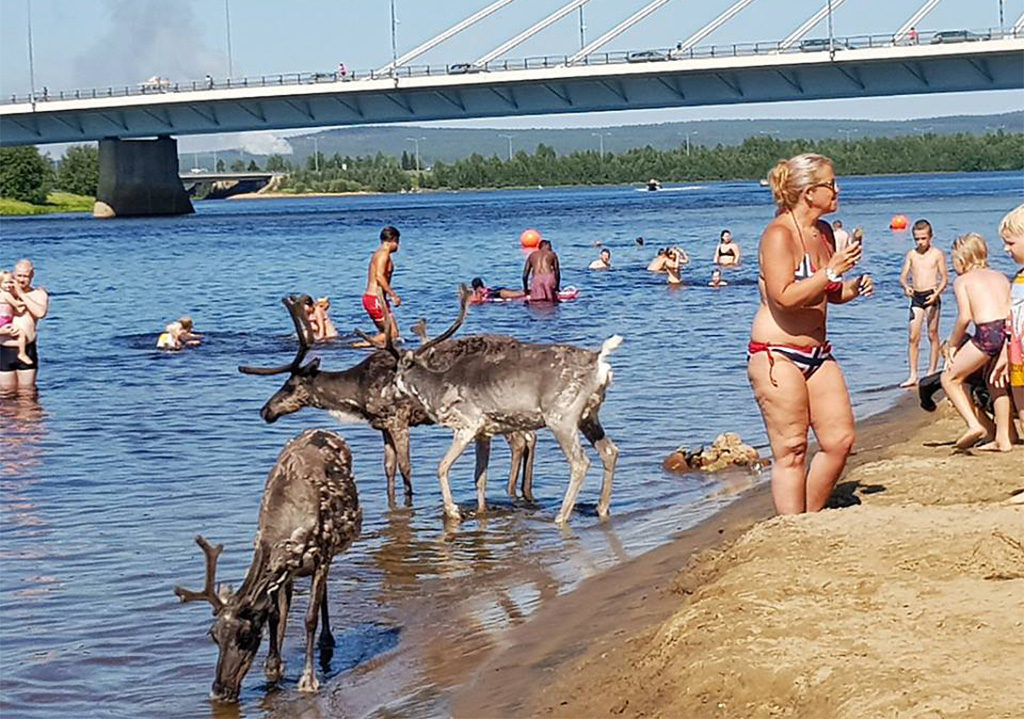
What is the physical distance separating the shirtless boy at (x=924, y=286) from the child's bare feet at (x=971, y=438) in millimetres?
6301

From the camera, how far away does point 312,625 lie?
8.38 metres

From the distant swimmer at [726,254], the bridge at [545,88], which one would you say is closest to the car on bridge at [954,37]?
the bridge at [545,88]

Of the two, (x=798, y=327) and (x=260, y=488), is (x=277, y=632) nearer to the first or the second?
(x=798, y=327)

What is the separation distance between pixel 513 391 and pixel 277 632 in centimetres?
372

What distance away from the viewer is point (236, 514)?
12.8 m

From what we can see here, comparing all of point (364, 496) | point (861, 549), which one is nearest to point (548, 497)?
point (364, 496)

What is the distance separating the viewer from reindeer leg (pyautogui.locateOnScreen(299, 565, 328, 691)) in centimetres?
831

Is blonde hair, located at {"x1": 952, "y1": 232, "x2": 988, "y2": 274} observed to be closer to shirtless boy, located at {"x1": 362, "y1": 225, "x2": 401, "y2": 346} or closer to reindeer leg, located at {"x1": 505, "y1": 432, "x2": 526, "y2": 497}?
reindeer leg, located at {"x1": 505, "y1": 432, "x2": 526, "y2": 497}

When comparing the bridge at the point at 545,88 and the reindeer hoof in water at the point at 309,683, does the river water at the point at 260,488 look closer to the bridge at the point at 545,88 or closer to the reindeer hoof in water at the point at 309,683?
the reindeer hoof in water at the point at 309,683

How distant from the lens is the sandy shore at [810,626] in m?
6.00

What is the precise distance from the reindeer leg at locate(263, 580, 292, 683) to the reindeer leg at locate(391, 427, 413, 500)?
4270mm

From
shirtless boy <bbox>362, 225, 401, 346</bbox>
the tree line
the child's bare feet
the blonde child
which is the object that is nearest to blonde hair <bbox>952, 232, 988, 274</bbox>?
the blonde child

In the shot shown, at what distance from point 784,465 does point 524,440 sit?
4662 millimetres

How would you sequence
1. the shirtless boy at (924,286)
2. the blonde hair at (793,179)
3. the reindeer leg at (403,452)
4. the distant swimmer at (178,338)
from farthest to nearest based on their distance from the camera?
the distant swimmer at (178,338) → the shirtless boy at (924,286) → the reindeer leg at (403,452) → the blonde hair at (793,179)
